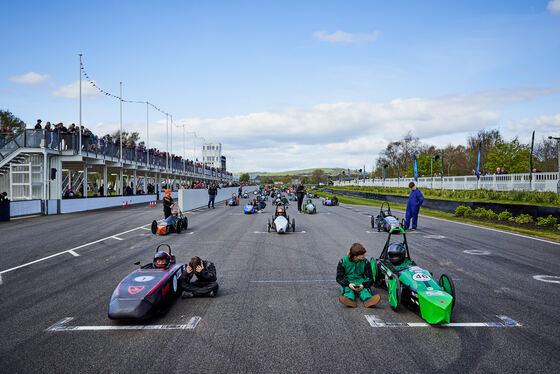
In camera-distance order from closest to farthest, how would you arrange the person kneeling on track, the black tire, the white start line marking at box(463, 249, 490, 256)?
the black tire, the person kneeling on track, the white start line marking at box(463, 249, 490, 256)

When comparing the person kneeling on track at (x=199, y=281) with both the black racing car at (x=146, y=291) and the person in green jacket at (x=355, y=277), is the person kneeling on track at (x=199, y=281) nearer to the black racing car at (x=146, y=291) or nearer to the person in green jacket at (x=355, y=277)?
the black racing car at (x=146, y=291)

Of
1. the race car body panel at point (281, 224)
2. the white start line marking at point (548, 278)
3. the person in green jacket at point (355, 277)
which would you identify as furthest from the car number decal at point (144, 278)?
the race car body panel at point (281, 224)

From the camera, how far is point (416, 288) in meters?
5.67

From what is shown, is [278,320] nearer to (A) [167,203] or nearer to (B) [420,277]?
(B) [420,277]

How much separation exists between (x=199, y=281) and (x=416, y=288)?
12.2 ft

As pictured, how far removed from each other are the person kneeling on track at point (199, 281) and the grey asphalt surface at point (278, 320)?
0.18 m

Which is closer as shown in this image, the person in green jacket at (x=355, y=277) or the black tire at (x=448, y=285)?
the black tire at (x=448, y=285)

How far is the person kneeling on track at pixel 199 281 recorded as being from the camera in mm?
6625

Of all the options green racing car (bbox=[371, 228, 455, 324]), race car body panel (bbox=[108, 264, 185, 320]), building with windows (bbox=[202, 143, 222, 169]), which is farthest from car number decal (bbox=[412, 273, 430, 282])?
building with windows (bbox=[202, 143, 222, 169])

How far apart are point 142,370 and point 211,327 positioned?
4.39 ft

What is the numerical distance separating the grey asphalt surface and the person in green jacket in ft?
0.93

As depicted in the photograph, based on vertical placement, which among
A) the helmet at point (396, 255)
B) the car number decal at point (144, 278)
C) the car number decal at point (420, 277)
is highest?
the helmet at point (396, 255)

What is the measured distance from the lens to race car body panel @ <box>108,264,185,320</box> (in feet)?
17.3

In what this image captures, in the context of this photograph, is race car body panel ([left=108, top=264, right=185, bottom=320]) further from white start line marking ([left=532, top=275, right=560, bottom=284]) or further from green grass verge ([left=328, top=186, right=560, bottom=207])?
green grass verge ([left=328, top=186, right=560, bottom=207])
